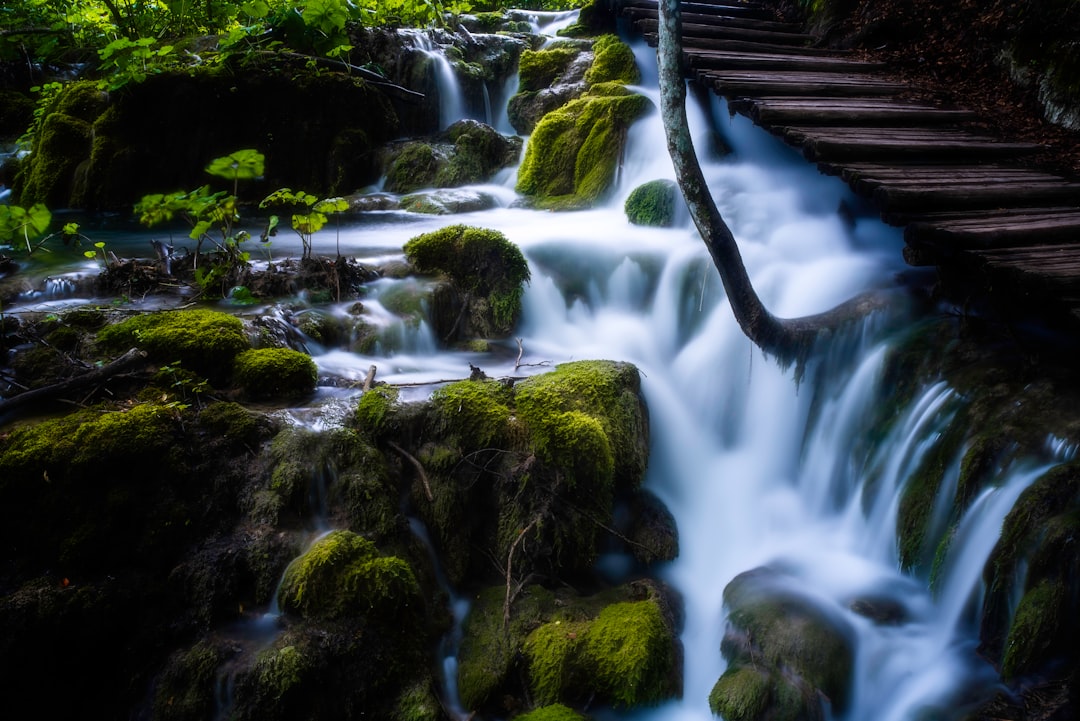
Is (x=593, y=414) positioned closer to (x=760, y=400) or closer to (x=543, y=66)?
(x=760, y=400)

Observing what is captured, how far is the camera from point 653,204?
705cm

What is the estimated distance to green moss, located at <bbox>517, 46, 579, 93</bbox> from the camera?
35.0 ft

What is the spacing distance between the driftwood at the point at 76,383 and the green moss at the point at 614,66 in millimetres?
7560

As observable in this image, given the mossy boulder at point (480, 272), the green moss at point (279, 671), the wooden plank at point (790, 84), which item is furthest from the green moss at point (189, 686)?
the wooden plank at point (790, 84)

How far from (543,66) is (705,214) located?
7.41 metres

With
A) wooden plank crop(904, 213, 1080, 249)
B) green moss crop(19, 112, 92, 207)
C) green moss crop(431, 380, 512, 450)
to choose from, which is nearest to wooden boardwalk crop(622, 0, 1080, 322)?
wooden plank crop(904, 213, 1080, 249)

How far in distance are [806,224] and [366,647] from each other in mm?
5332

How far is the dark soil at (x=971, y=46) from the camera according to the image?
582 cm

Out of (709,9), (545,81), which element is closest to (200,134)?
(545,81)

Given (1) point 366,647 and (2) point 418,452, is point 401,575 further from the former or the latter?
(2) point 418,452

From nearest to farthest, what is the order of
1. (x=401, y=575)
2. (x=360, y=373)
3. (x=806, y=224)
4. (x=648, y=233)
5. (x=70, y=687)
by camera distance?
(x=70, y=687) → (x=401, y=575) → (x=360, y=373) → (x=806, y=224) → (x=648, y=233)

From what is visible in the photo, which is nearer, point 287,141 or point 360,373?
point 360,373

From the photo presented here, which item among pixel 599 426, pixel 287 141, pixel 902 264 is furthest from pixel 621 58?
pixel 599 426

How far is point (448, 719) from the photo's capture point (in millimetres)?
3221
